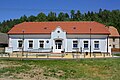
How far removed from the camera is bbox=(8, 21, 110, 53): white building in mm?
51344

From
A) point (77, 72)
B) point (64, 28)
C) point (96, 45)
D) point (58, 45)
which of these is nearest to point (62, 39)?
point (58, 45)

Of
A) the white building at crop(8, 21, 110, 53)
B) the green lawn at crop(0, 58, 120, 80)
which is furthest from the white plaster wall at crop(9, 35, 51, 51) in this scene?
the green lawn at crop(0, 58, 120, 80)

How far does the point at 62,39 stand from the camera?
5181cm

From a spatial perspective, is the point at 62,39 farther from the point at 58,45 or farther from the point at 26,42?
Result: the point at 26,42

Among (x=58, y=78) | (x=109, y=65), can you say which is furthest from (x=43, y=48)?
(x=58, y=78)

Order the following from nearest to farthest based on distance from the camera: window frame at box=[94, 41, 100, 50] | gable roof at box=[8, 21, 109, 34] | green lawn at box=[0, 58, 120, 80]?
1. green lawn at box=[0, 58, 120, 80]
2. window frame at box=[94, 41, 100, 50]
3. gable roof at box=[8, 21, 109, 34]

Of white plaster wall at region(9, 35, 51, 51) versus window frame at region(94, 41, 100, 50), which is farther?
white plaster wall at region(9, 35, 51, 51)

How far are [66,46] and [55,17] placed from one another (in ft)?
201

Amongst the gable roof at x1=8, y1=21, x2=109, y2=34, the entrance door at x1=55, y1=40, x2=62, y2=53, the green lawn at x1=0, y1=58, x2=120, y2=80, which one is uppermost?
the gable roof at x1=8, y1=21, x2=109, y2=34

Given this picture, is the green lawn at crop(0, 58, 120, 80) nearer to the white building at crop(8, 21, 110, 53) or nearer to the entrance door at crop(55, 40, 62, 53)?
the white building at crop(8, 21, 110, 53)

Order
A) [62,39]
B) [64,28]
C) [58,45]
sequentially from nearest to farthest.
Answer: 1. [62,39]
2. [58,45]
3. [64,28]

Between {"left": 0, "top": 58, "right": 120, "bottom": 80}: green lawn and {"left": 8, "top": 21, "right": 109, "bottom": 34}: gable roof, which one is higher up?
{"left": 8, "top": 21, "right": 109, "bottom": 34}: gable roof

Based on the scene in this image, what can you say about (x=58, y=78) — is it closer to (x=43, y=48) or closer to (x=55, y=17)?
(x=43, y=48)

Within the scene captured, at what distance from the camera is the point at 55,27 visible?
5438 cm
